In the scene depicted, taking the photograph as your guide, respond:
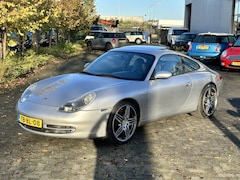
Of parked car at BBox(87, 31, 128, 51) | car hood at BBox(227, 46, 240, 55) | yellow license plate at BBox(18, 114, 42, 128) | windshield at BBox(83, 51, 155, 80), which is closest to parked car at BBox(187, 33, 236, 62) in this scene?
car hood at BBox(227, 46, 240, 55)

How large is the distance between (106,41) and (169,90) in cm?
2049

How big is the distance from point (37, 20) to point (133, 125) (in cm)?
923

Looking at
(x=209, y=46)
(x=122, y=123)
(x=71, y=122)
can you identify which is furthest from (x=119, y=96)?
(x=209, y=46)

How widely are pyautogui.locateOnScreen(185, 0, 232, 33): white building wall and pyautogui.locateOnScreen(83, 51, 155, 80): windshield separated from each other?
73.6 feet

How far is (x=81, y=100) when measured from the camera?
469cm

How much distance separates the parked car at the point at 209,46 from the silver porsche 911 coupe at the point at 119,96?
30.2 ft

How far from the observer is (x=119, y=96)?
487 cm

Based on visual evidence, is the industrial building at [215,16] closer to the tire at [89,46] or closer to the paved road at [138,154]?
the tire at [89,46]

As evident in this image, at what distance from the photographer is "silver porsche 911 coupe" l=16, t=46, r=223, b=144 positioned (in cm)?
463

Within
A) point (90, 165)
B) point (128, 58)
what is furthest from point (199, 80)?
point (90, 165)

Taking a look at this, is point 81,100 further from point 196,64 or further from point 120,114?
point 196,64

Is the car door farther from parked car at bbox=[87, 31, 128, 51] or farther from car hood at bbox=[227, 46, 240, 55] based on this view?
parked car at bbox=[87, 31, 128, 51]

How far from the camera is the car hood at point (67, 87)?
4.79 metres

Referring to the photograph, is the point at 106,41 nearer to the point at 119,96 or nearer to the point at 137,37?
the point at 137,37
